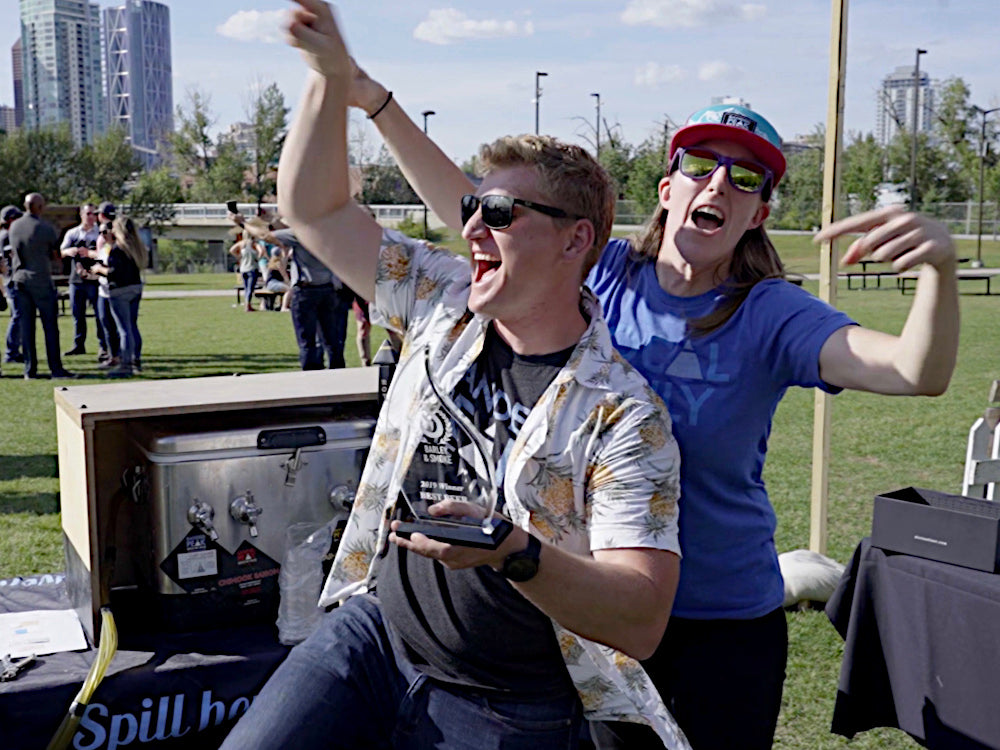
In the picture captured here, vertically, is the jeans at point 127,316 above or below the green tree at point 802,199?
below

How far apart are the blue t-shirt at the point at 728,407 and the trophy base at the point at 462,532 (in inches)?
25.7

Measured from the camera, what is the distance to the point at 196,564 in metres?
3.26

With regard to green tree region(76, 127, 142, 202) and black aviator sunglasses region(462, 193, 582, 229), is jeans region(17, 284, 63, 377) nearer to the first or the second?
black aviator sunglasses region(462, 193, 582, 229)

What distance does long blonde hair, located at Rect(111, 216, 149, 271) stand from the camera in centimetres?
1210

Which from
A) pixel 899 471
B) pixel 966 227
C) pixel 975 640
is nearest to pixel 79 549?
pixel 975 640


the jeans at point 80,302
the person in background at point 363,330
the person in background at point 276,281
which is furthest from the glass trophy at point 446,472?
the person in background at point 276,281

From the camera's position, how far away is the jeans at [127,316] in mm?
12203

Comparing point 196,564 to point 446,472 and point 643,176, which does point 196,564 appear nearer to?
point 446,472

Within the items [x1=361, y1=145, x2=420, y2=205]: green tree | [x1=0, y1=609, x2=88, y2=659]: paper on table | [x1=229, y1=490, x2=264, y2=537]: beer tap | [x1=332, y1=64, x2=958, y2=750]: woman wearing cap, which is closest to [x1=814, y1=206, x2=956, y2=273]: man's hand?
[x1=332, y1=64, x2=958, y2=750]: woman wearing cap

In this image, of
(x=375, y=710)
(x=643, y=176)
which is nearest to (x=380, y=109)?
(x=375, y=710)

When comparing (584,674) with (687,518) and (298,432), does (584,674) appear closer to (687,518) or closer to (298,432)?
(687,518)

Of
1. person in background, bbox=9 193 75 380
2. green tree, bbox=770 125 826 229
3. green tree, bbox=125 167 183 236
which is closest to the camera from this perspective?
person in background, bbox=9 193 75 380

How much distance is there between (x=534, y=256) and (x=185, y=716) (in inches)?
76.4

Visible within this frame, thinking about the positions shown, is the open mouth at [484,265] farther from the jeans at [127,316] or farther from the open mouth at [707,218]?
the jeans at [127,316]
